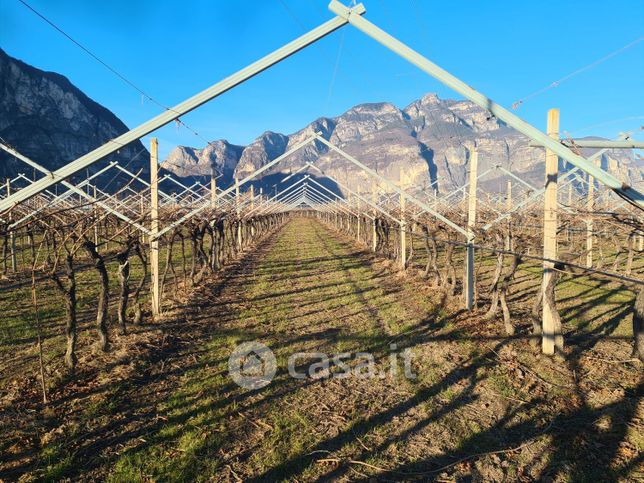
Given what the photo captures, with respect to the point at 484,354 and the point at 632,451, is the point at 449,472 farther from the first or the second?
the point at 484,354

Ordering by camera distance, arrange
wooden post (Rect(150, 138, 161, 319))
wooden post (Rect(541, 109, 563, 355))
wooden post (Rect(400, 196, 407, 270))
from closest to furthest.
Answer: wooden post (Rect(541, 109, 563, 355)) → wooden post (Rect(150, 138, 161, 319)) → wooden post (Rect(400, 196, 407, 270))

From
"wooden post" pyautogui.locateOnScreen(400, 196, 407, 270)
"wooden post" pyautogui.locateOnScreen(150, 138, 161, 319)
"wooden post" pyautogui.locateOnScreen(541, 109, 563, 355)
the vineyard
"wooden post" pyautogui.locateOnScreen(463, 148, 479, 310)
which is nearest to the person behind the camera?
the vineyard

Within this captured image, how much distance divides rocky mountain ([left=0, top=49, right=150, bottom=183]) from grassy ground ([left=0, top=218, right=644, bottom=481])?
68.3 metres

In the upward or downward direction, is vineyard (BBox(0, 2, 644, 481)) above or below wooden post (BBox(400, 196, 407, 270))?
below

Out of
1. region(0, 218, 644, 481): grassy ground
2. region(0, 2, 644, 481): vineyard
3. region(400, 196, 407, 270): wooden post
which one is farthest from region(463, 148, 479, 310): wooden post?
region(400, 196, 407, 270): wooden post

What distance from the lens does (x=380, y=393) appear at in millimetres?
5098

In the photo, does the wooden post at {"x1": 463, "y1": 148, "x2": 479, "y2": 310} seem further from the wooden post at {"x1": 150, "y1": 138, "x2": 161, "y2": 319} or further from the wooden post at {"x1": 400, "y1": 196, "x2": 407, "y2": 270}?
the wooden post at {"x1": 150, "y1": 138, "x2": 161, "y2": 319}

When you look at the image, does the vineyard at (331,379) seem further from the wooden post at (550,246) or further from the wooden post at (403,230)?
the wooden post at (403,230)

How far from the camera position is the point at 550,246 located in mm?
6004

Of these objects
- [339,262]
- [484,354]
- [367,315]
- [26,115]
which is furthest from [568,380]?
[26,115]

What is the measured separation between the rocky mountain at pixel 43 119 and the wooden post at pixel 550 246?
231 feet

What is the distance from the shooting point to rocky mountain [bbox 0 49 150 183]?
72.8m

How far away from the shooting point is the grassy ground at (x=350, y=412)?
363 centimetres

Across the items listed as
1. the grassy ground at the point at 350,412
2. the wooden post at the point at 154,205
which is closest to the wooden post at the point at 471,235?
the grassy ground at the point at 350,412
